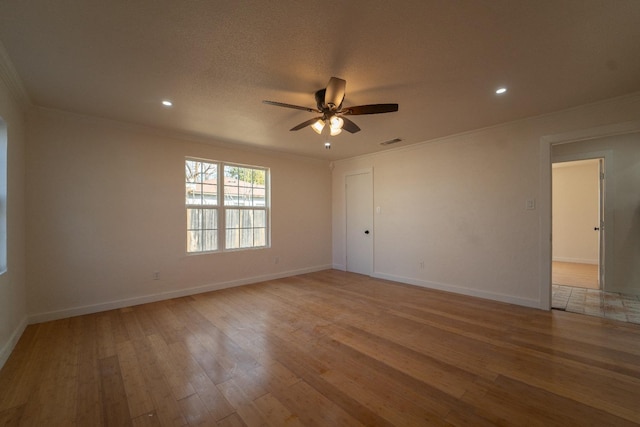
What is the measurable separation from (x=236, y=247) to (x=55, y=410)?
3248 millimetres

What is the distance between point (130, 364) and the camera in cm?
226

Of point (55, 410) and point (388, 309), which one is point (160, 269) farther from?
point (388, 309)

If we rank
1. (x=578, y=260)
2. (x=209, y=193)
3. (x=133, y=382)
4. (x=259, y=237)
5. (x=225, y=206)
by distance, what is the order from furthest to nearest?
(x=578, y=260) < (x=259, y=237) < (x=225, y=206) < (x=209, y=193) < (x=133, y=382)

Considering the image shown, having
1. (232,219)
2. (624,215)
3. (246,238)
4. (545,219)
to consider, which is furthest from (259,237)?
(624,215)

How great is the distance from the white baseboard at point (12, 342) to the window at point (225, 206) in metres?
1.93

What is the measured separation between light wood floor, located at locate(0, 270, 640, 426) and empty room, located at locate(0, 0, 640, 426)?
0.02m

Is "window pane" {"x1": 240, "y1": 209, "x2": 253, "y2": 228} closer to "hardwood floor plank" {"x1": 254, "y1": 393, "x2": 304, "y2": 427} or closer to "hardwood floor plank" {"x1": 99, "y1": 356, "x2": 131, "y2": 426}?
"hardwood floor plank" {"x1": 99, "y1": 356, "x2": 131, "y2": 426}

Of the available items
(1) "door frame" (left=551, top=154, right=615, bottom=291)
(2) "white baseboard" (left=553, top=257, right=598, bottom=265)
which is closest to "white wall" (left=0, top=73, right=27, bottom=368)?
(1) "door frame" (left=551, top=154, right=615, bottom=291)

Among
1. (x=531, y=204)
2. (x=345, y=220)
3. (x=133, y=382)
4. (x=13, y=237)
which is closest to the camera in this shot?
(x=133, y=382)

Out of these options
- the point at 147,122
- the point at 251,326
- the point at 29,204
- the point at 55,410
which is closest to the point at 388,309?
the point at 251,326

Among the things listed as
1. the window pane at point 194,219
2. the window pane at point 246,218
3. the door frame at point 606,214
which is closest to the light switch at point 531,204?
the door frame at point 606,214

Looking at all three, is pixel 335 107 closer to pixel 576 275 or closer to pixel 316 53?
pixel 316 53

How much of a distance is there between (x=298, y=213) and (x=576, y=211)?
710 cm

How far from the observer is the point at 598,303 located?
3680 millimetres
